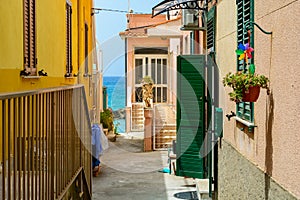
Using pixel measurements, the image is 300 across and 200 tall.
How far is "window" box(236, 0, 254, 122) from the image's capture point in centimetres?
505

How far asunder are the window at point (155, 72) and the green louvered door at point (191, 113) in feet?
44.6

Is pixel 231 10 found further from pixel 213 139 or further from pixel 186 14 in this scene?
pixel 186 14

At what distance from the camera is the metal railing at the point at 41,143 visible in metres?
2.80

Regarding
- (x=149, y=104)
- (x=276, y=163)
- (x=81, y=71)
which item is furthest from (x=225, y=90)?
(x=149, y=104)

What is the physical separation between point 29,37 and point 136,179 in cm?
639

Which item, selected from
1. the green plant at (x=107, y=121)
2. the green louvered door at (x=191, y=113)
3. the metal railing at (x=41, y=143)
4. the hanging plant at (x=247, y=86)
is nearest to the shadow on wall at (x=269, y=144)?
the hanging plant at (x=247, y=86)

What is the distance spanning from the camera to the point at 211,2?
840 cm

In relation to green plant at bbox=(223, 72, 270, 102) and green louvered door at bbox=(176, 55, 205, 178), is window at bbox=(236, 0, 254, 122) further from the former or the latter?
green louvered door at bbox=(176, 55, 205, 178)

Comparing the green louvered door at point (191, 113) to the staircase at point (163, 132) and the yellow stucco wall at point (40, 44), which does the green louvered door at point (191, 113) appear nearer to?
the yellow stucco wall at point (40, 44)

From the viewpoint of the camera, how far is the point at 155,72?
23000 millimetres

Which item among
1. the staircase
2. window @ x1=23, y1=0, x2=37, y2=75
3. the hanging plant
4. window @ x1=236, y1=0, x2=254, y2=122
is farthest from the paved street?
the hanging plant

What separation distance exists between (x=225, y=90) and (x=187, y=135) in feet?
6.37

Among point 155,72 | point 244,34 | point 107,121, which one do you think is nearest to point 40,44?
point 244,34

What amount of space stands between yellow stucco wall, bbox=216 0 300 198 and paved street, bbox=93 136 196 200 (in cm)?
519
